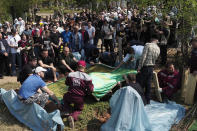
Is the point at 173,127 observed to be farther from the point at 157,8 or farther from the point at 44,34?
the point at 44,34

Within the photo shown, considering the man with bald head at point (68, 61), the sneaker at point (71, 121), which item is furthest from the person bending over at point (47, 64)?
the sneaker at point (71, 121)

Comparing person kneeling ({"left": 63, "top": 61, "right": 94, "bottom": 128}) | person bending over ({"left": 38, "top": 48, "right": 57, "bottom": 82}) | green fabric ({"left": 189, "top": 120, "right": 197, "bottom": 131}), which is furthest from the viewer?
person bending over ({"left": 38, "top": 48, "right": 57, "bottom": 82})

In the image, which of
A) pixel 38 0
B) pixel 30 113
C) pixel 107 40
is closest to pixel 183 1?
pixel 107 40

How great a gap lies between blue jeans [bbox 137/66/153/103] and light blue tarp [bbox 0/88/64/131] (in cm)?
254

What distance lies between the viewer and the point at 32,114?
5.69m

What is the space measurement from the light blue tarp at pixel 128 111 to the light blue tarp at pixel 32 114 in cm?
123

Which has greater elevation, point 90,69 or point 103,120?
point 90,69

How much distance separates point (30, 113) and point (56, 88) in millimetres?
1652

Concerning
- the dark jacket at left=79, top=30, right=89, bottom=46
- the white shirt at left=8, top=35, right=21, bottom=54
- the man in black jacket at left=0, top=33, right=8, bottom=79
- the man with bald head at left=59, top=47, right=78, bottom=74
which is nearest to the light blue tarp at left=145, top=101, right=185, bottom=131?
the man with bald head at left=59, top=47, right=78, bottom=74

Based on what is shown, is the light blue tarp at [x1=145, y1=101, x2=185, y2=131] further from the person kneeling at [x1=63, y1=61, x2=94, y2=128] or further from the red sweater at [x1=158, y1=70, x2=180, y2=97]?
the person kneeling at [x1=63, y1=61, x2=94, y2=128]

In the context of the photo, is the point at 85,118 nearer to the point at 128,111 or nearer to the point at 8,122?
the point at 128,111

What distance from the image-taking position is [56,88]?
23.9 ft

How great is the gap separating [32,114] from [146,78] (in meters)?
3.11

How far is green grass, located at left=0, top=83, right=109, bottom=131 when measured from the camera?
5.67 meters
